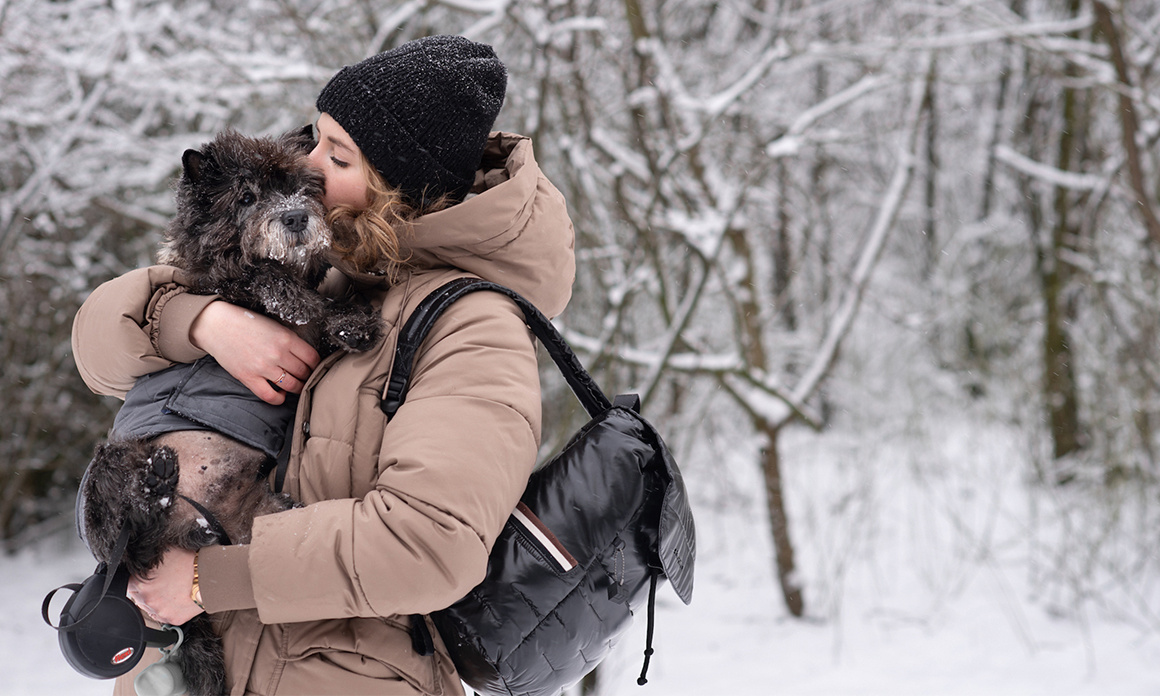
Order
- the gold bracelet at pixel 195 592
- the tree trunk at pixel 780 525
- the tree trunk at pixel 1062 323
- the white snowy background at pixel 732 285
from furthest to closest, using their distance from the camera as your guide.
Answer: the tree trunk at pixel 1062 323
the tree trunk at pixel 780 525
the white snowy background at pixel 732 285
the gold bracelet at pixel 195 592

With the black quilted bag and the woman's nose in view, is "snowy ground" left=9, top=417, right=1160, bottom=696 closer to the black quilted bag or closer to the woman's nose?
the black quilted bag

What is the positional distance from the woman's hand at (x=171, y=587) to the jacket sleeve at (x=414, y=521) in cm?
17

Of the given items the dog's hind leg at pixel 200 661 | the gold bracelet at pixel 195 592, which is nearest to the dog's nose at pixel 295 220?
the gold bracelet at pixel 195 592

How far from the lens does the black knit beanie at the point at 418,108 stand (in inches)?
61.0

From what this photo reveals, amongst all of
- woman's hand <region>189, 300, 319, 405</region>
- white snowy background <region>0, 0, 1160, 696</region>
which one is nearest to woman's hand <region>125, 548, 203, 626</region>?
woman's hand <region>189, 300, 319, 405</region>

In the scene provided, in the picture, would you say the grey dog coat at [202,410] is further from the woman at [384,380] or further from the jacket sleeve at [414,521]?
the jacket sleeve at [414,521]

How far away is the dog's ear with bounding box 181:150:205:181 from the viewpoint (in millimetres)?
1577

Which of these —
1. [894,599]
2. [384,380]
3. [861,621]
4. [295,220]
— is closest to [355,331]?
[384,380]

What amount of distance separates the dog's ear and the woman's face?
0.24 metres

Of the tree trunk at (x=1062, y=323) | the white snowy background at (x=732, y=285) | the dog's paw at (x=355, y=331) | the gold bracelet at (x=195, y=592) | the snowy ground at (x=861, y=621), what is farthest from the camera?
the tree trunk at (x=1062, y=323)

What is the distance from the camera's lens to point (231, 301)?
1557 millimetres

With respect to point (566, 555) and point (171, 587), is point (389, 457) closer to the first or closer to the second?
point (566, 555)

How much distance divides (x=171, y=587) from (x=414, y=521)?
0.47m

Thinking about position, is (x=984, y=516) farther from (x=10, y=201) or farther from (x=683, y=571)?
(x=10, y=201)
